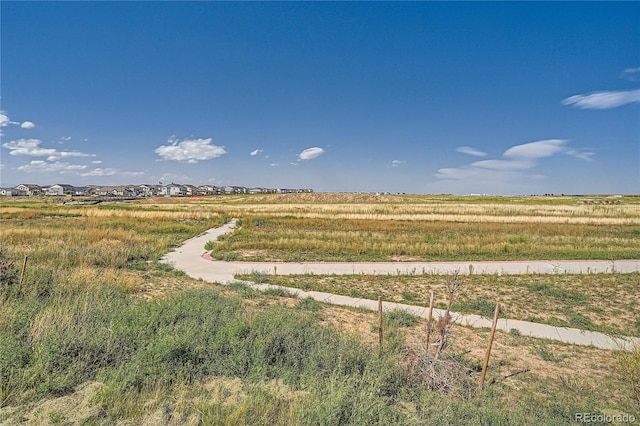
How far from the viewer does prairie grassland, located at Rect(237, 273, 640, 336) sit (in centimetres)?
886

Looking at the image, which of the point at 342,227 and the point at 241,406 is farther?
the point at 342,227

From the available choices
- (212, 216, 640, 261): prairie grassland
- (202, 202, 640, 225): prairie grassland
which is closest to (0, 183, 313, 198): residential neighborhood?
(202, 202, 640, 225): prairie grassland

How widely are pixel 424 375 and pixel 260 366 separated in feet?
8.48

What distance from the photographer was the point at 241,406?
3.34 metres

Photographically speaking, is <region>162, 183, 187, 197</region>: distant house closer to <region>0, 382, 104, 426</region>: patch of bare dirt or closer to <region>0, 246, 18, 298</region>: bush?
<region>0, 246, 18, 298</region>: bush

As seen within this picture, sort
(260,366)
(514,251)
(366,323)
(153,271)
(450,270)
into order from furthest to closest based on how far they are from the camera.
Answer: (514,251) < (450,270) < (153,271) < (366,323) < (260,366)

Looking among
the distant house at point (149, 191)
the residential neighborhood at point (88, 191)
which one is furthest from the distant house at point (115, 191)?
the distant house at point (149, 191)

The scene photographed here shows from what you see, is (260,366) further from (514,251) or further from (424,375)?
(514,251)

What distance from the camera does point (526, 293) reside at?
11.2 metres

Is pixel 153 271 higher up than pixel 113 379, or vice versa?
pixel 113 379

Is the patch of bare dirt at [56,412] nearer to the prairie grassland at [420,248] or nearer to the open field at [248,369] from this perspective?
the open field at [248,369]

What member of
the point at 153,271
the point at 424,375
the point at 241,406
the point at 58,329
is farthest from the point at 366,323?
the point at 153,271

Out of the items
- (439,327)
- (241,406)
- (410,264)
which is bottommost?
(410,264)

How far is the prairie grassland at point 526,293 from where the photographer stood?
886 cm
